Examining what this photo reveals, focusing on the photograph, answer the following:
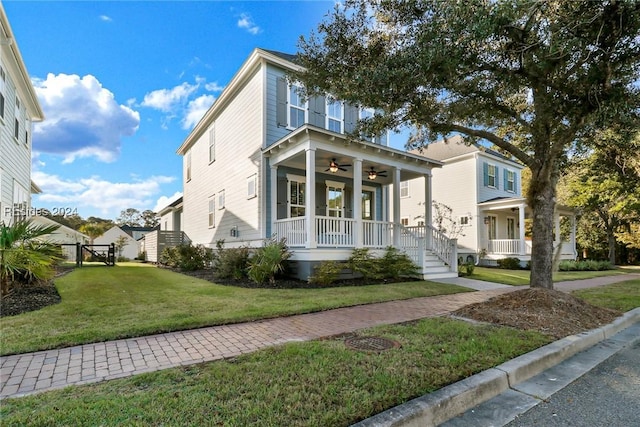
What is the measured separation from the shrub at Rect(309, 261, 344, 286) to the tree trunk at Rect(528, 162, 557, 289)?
4.73 metres

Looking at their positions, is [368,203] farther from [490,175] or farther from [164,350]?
[164,350]

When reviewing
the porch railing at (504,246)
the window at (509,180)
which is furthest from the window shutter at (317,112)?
the window at (509,180)

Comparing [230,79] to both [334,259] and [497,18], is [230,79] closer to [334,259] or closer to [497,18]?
[334,259]

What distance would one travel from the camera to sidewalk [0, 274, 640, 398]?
3.12 m

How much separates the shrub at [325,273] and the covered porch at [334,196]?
41 cm

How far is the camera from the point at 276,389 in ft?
8.89

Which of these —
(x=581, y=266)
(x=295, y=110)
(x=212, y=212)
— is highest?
(x=295, y=110)

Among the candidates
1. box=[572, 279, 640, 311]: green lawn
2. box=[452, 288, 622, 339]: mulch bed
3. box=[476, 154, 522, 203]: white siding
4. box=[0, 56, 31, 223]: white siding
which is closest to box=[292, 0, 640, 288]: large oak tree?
box=[452, 288, 622, 339]: mulch bed

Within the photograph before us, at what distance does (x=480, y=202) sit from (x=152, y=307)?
19.1m

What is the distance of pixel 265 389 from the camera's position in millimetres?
2713

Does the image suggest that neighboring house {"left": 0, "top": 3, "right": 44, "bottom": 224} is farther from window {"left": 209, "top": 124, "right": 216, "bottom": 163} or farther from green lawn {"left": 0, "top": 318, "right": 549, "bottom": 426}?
green lawn {"left": 0, "top": 318, "right": 549, "bottom": 426}

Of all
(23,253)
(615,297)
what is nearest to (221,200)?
(23,253)

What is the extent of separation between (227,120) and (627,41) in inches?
515

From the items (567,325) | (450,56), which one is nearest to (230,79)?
(450,56)
